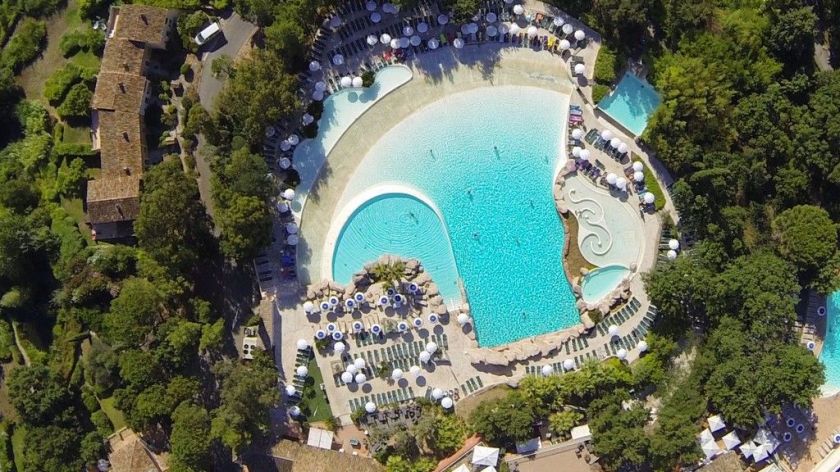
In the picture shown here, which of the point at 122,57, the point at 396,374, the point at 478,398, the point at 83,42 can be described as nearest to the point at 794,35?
the point at 478,398

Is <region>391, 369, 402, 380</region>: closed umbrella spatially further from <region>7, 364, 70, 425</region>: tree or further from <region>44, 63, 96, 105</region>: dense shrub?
<region>44, 63, 96, 105</region>: dense shrub

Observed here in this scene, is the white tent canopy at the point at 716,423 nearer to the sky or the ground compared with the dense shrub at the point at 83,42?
nearer to the ground

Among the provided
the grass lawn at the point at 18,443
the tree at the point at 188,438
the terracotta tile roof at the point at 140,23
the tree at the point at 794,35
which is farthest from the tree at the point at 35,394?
the tree at the point at 794,35

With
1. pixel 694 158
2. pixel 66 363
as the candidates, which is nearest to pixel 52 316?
pixel 66 363

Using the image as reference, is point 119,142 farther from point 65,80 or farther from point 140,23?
point 140,23

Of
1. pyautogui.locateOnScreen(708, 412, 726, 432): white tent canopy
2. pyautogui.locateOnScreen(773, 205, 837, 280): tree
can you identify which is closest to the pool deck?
pyautogui.locateOnScreen(773, 205, 837, 280): tree

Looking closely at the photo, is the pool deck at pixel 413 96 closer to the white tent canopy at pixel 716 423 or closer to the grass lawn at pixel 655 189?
the grass lawn at pixel 655 189
